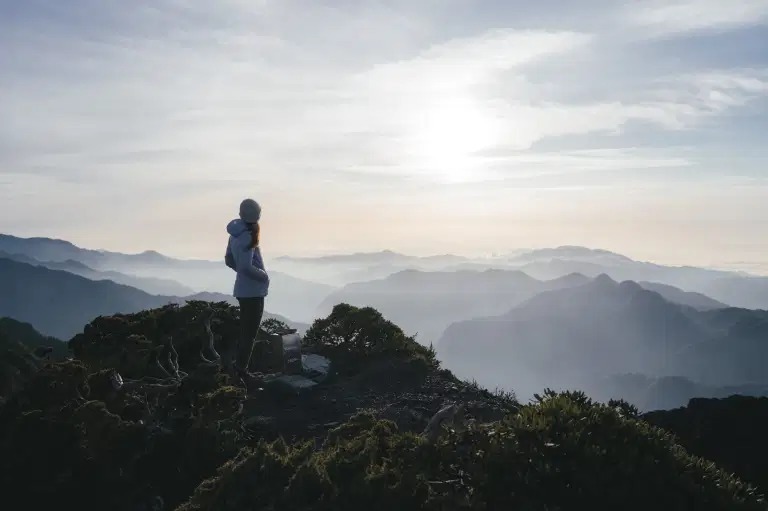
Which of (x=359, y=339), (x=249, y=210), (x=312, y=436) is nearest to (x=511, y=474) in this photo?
(x=312, y=436)

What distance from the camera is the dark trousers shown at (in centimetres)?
1130

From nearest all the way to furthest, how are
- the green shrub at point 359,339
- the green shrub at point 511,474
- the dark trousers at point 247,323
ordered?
the green shrub at point 511,474 < the dark trousers at point 247,323 < the green shrub at point 359,339

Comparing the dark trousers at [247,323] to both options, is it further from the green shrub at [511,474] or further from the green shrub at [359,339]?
the green shrub at [511,474]

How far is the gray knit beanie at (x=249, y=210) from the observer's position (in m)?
10.9

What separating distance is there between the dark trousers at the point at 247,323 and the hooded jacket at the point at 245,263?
176 mm

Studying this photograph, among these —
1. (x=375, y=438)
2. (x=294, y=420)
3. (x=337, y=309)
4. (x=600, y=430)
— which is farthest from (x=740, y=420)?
(x=337, y=309)

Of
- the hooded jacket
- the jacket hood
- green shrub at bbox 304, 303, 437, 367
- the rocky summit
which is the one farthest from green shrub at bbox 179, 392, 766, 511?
green shrub at bbox 304, 303, 437, 367

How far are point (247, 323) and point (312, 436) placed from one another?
109 inches

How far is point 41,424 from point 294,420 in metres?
4.01

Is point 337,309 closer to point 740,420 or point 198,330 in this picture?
point 198,330

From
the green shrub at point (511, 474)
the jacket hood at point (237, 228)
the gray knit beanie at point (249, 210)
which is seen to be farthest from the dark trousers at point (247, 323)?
the green shrub at point (511, 474)

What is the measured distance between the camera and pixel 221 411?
911cm

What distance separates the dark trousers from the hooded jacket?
0.58ft

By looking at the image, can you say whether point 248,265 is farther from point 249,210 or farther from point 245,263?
point 249,210
